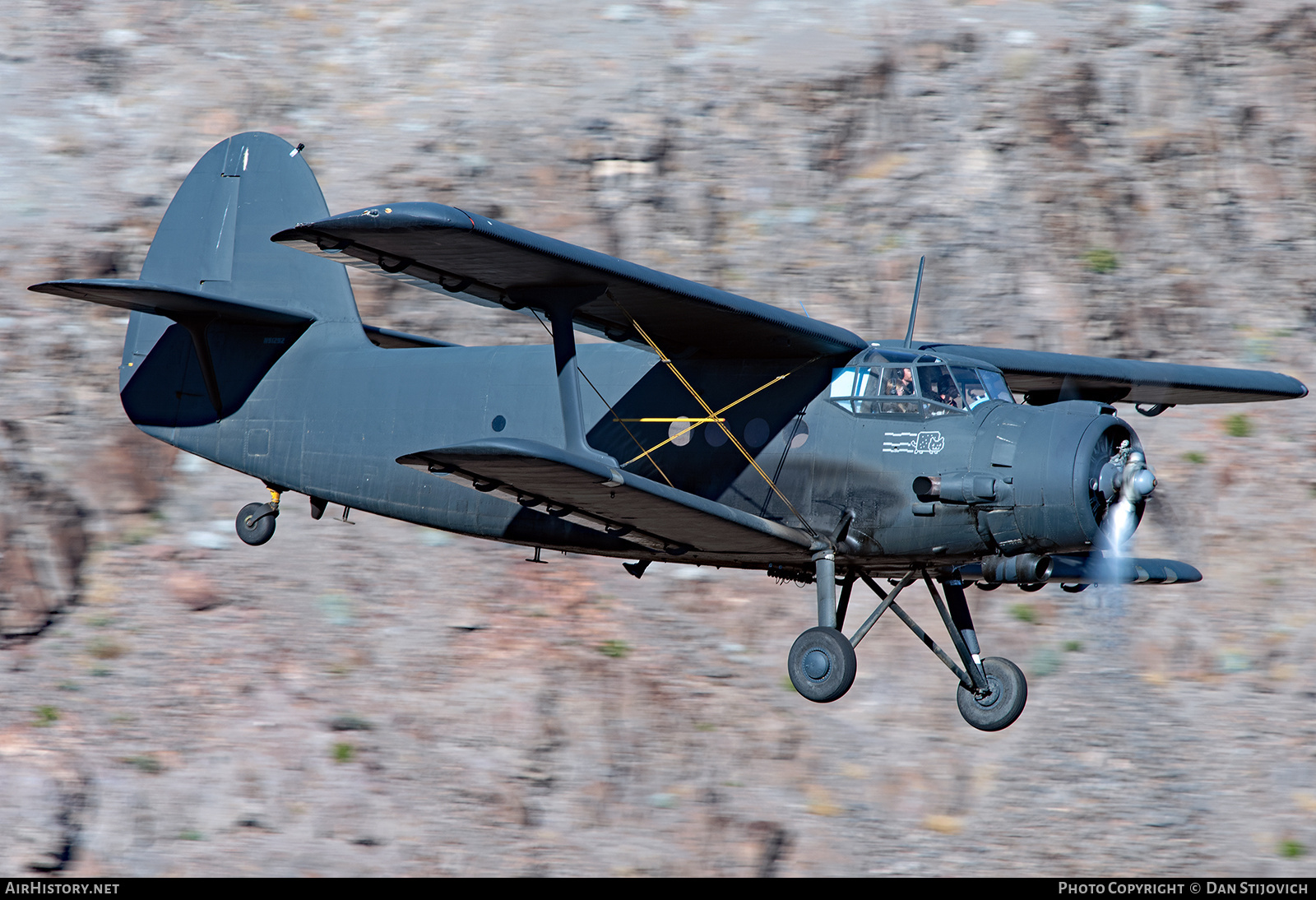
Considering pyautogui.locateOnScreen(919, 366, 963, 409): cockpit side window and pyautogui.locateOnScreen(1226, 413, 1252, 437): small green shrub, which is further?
pyautogui.locateOnScreen(1226, 413, 1252, 437): small green shrub

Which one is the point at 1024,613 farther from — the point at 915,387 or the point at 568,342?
the point at 568,342

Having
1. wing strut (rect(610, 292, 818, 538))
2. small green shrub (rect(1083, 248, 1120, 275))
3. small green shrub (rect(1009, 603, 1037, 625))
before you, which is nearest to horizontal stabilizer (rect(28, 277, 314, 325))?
wing strut (rect(610, 292, 818, 538))

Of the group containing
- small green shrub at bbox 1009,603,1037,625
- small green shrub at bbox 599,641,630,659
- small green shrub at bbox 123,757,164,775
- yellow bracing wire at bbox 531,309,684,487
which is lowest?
small green shrub at bbox 123,757,164,775

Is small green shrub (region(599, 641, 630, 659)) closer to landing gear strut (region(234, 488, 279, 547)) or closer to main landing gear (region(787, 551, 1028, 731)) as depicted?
landing gear strut (region(234, 488, 279, 547))

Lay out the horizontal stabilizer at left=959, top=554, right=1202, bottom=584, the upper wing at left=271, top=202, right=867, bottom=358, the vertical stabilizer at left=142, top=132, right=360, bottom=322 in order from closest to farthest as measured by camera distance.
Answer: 1. the upper wing at left=271, top=202, right=867, bottom=358
2. the horizontal stabilizer at left=959, top=554, right=1202, bottom=584
3. the vertical stabilizer at left=142, top=132, right=360, bottom=322

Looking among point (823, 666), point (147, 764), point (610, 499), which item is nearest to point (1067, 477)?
point (823, 666)

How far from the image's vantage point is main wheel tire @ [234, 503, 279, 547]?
13.5 metres

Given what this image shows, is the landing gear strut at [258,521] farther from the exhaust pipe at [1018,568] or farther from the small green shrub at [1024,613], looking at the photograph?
the small green shrub at [1024,613]

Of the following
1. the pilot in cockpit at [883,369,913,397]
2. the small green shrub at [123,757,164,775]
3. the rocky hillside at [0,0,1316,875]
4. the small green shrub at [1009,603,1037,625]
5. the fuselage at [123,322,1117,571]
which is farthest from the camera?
the small green shrub at [1009,603,1037,625]

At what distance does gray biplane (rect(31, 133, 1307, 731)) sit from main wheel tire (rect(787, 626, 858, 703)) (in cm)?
2

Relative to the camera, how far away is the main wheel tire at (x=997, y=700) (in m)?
10.8

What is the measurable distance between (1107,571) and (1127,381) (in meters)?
3.39

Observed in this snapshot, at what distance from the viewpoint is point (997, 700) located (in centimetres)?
1082

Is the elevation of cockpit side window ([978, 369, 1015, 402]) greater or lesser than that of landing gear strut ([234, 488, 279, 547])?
greater
